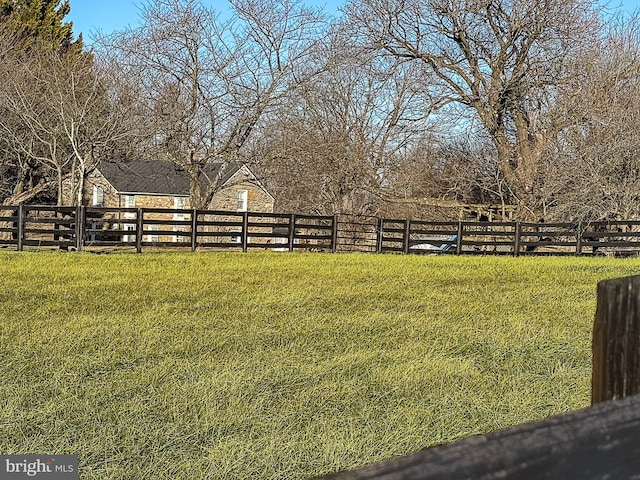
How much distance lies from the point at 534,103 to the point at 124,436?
21.4 metres

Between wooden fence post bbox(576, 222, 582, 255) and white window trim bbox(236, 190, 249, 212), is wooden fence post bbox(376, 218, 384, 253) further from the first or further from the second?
white window trim bbox(236, 190, 249, 212)

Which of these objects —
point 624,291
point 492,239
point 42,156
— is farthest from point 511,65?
point 624,291

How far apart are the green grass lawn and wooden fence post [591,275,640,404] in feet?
7.71

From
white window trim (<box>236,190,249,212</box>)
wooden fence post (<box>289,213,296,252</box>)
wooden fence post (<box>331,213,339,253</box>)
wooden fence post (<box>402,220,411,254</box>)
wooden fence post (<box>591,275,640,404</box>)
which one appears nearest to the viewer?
wooden fence post (<box>591,275,640,404</box>)

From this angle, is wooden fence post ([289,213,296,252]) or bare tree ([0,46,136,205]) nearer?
wooden fence post ([289,213,296,252])

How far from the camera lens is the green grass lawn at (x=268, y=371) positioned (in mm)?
3564

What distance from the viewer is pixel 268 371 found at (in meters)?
5.05

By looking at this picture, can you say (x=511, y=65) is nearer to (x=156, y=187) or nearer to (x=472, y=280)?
(x=472, y=280)

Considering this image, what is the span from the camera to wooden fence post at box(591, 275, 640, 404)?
113 cm

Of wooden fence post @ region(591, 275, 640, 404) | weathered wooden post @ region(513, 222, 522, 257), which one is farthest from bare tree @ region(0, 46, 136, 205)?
wooden fence post @ region(591, 275, 640, 404)

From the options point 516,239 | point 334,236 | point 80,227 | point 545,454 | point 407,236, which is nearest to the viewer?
point 545,454

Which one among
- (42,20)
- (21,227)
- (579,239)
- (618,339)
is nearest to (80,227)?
(21,227)

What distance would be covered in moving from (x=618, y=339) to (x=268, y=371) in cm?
407

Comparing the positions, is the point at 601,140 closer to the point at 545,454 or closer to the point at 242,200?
the point at 242,200
